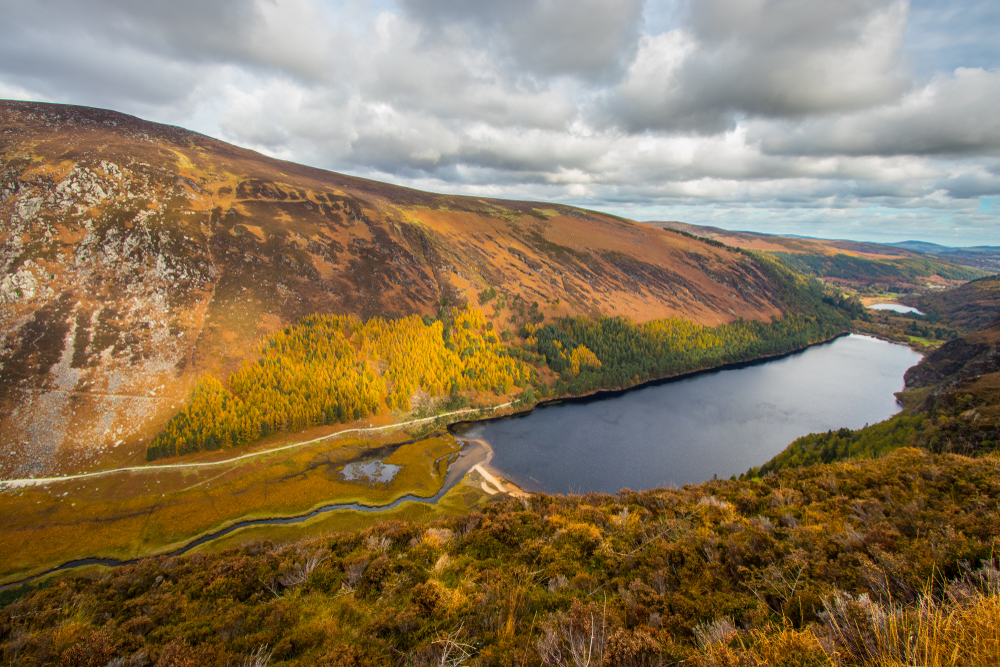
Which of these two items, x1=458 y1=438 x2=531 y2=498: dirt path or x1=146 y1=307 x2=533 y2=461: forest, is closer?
x1=458 y1=438 x2=531 y2=498: dirt path

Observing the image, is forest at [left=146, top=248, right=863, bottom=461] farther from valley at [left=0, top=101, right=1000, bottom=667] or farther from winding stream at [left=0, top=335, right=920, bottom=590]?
winding stream at [left=0, top=335, right=920, bottom=590]

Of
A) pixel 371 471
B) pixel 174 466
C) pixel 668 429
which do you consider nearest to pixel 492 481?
pixel 371 471

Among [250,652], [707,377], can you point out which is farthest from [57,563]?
[707,377]

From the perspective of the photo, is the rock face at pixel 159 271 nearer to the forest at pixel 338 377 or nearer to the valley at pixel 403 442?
the valley at pixel 403 442

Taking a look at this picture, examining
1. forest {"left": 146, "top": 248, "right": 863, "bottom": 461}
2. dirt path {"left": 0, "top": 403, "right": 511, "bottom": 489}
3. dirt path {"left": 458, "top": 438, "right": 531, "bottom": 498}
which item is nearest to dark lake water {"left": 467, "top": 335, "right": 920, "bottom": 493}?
dirt path {"left": 458, "top": 438, "right": 531, "bottom": 498}

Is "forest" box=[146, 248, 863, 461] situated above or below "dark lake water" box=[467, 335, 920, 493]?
above

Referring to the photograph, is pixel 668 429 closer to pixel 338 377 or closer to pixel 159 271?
pixel 338 377
